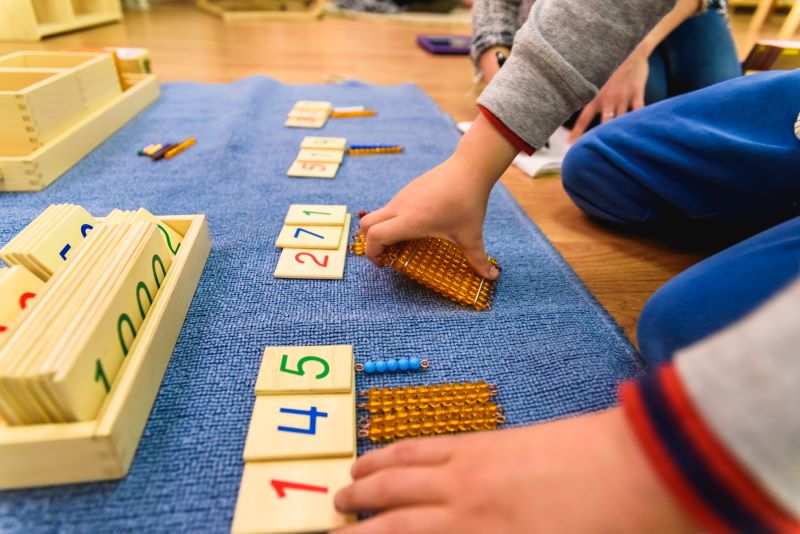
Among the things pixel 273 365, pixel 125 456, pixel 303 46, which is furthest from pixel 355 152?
pixel 303 46

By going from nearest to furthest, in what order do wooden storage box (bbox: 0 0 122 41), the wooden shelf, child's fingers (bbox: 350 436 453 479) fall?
child's fingers (bbox: 350 436 453 479)
wooden storage box (bbox: 0 0 122 41)
the wooden shelf

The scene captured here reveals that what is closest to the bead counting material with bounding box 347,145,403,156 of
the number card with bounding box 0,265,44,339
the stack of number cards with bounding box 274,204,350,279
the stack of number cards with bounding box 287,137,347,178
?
the stack of number cards with bounding box 287,137,347,178

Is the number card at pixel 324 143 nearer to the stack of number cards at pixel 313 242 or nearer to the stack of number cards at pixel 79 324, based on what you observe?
the stack of number cards at pixel 313 242

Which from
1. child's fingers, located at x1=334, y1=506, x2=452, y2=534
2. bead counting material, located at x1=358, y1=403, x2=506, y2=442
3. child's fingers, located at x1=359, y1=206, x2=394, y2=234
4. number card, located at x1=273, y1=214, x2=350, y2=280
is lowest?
bead counting material, located at x1=358, y1=403, x2=506, y2=442

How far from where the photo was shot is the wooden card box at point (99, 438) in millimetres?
407

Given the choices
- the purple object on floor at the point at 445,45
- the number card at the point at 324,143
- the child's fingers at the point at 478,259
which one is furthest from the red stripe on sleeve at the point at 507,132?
the purple object on floor at the point at 445,45

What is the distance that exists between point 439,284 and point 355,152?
60cm

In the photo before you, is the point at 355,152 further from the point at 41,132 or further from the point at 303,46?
the point at 303,46

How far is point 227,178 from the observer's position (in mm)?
1016

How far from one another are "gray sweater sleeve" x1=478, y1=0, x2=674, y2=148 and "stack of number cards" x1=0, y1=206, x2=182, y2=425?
0.48 m

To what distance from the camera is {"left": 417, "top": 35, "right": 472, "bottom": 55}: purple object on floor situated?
2400 mm

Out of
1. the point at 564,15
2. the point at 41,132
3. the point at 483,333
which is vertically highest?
the point at 564,15

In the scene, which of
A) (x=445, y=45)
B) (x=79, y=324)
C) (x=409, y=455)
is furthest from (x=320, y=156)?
(x=445, y=45)

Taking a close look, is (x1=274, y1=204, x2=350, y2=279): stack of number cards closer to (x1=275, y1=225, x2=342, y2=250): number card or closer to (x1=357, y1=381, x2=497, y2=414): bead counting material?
(x1=275, y1=225, x2=342, y2=250): number card
